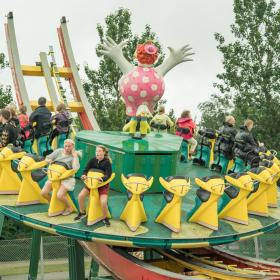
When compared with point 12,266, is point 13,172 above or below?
above

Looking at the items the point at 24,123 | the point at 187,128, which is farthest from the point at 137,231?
the point at 187,128

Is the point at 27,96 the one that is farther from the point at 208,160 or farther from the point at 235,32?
the point at 235,32

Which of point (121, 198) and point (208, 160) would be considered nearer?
point (121, 198)

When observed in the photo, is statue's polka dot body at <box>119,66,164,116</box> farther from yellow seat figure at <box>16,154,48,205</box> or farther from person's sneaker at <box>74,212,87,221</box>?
person's sneaker at <box>74,212,87,221</box>

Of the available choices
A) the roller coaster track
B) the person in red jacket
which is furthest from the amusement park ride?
the roller coaster track

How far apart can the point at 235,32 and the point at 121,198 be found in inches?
575

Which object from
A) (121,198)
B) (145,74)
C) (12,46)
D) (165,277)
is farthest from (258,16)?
(165,277)

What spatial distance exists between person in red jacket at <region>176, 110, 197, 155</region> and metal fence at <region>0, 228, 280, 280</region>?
4.69m

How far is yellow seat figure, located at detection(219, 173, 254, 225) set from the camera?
8023mm

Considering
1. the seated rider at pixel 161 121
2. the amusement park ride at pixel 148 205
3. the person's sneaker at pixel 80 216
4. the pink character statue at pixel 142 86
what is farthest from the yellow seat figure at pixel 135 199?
the seated rider at pixel 161 121

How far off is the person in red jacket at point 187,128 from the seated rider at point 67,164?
184 inches

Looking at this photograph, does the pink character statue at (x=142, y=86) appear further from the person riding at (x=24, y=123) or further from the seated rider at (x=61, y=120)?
the person riding at (x=24, y=123)

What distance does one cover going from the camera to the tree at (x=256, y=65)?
2111 cm

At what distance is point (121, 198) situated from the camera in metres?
8.68
